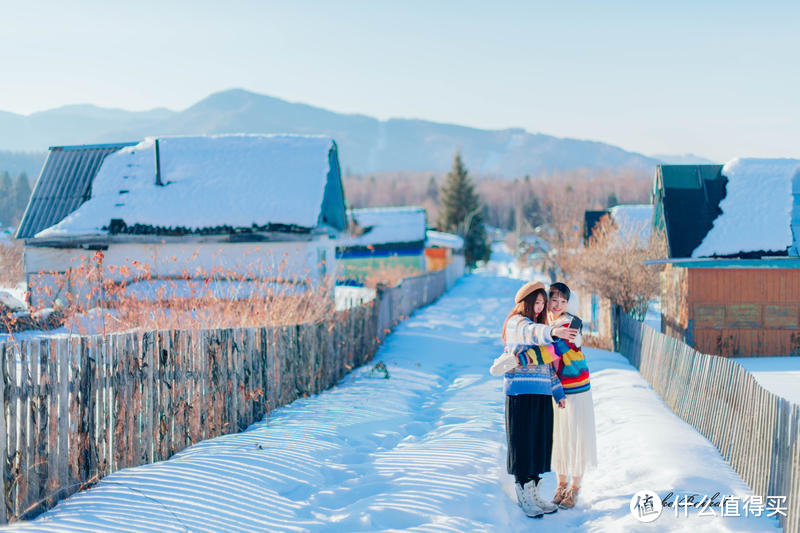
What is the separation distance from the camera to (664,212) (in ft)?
52.6

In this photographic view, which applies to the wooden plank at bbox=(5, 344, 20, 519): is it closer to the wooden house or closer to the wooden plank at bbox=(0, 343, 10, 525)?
the wooden plank at bbox=(0, 343, 10, 525)

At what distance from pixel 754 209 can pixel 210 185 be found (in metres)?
13.8

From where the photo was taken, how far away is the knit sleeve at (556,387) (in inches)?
207

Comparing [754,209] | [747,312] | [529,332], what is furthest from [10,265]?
[529,332]

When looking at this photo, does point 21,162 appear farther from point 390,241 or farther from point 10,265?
point 10,265

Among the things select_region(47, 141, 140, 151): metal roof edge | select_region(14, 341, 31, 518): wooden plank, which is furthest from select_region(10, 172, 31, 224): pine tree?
select_region(14, 341, 31, 518): wooden plank

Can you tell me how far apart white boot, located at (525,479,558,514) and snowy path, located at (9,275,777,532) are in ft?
0.24

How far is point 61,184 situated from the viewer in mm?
19953

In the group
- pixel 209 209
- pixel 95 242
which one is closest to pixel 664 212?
pixel 209 209

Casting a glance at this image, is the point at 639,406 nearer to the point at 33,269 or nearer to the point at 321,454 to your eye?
the point at 321,454

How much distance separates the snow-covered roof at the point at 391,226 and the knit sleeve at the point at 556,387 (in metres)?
32.4

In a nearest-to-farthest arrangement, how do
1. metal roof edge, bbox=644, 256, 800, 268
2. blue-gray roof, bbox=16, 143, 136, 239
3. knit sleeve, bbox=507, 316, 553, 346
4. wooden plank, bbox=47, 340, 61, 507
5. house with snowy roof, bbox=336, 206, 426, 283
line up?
knit sleeve, bbox=507, 316, 553, 346
wooden plank, bbox=47, 340, 61, 507
metal roof edge, bbox=644, 256, 800, 268
blue-gray roof, bbox=16, 143, 136, 239
house with snowy roof, bbox=336, 206, 426, 283

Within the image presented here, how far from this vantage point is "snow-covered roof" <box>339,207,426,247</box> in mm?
39031

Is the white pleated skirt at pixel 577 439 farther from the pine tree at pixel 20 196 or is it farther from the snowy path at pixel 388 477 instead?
the pine tree at pixel 20 196
